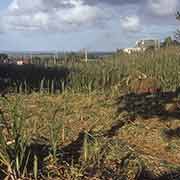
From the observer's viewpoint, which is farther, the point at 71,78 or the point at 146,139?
the point at 71,78

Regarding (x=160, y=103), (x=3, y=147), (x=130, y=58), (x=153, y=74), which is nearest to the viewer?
(x=3, y=147)

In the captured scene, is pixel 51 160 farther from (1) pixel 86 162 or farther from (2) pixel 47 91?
(2) pixel 47 91

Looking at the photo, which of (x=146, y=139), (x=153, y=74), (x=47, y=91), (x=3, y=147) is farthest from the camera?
(x=153, y=74)

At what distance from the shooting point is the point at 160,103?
25.6 feet

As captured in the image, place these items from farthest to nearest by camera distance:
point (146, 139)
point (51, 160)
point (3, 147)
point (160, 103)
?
point (160, 103)
point (146, 139)
point (51, 160)
point (3, 147)

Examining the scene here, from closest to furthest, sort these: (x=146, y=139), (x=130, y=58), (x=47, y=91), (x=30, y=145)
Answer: (x=30, y=145)
(x=146, y=139)
(x=47, y=91)
(x=130, y=58)

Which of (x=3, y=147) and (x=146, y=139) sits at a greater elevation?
(x=3, y=147)

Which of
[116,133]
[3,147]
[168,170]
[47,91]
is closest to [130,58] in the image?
[47,91]

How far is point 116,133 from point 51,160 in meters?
2.19

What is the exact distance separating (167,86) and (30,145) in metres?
6.55

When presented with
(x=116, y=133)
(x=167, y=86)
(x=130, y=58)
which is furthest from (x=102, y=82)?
(x=130, y=58)

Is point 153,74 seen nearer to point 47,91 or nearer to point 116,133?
point 47,91

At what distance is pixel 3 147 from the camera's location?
12.3 feet

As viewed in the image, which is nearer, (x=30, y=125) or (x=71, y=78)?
(x=30, y=125)
